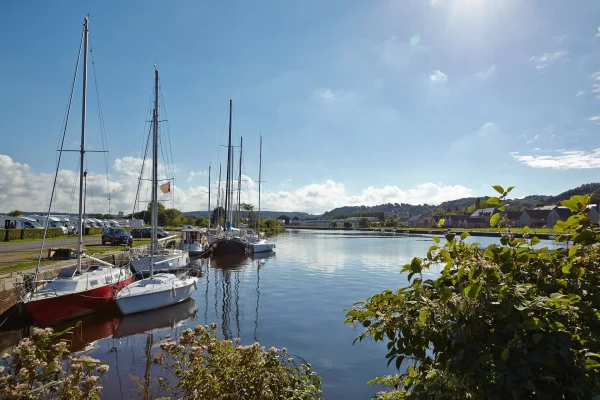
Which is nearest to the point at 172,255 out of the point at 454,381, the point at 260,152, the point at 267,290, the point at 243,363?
the point at 267,290

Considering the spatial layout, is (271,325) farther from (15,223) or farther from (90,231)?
(90,231)

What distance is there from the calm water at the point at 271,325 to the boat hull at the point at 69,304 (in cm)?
66

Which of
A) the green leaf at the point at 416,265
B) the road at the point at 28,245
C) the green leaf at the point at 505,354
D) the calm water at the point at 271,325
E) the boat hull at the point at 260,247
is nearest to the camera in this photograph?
the green leaf at the point at 505,354

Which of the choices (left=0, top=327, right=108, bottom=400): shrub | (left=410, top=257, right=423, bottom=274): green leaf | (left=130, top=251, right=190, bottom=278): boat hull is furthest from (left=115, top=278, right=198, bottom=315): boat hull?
(left=410, top=257, right=423, bottom=274): green leaf

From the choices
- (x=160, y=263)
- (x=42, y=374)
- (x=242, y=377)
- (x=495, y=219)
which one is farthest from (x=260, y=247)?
→ (x=495, y=219)

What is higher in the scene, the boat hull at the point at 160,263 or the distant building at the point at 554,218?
the distant building at the point at 554,218

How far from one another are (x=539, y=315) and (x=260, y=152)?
192ft

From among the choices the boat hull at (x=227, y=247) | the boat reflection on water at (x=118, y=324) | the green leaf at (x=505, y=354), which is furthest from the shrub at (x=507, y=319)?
the boat hull at (x=227, y=247)

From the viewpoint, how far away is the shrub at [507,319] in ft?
6.44

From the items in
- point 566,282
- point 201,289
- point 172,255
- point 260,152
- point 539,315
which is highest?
point 260,152

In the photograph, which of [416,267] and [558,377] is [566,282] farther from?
[416,267]

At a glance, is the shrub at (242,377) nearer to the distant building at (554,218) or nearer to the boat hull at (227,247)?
the distant building at (554,218)

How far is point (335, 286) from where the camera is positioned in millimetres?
24219

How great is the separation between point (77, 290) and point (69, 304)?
0.58 meters
